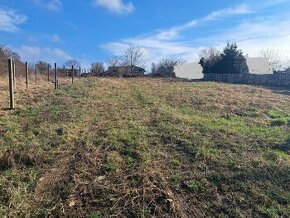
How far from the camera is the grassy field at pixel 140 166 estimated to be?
15.2 feet

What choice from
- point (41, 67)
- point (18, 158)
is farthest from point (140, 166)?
point (41, 67)

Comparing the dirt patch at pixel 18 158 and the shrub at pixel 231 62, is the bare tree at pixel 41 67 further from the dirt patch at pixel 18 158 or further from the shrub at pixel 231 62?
the dirt patch at pixel 18 158

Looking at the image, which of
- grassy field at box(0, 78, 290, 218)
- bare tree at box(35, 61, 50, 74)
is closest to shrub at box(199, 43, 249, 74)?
bare tree at box(35, 61, 50, 74)

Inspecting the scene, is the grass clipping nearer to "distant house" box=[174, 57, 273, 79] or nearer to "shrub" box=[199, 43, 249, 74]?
"shrub" box=[199, 43, 249, 74]

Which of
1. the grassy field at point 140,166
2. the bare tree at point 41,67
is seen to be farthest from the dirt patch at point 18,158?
the bare tree at point 41,67

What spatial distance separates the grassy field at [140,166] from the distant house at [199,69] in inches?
1649

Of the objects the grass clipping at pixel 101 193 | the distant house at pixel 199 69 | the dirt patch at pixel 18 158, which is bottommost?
the grass clipping at pixel 101 193

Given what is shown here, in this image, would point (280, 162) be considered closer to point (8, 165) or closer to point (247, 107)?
point (8, 165)

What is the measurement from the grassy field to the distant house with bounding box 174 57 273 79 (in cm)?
4190

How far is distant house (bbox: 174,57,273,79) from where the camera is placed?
163 ft

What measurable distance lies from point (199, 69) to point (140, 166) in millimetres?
51782

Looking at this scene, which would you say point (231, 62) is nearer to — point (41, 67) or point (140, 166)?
point (41, 67)

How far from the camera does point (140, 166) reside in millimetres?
5738

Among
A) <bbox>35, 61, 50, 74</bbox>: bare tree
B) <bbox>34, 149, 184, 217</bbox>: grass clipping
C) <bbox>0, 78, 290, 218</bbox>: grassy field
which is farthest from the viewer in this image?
<bbox>35, 61, 50, 74</bbox>: bare tree
